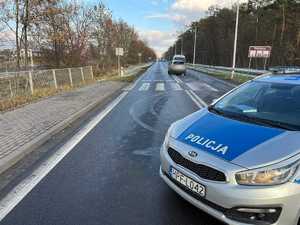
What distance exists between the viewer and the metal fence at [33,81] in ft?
45.7

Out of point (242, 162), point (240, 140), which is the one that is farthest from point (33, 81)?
point (242, 162)

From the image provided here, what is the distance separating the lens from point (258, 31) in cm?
5012

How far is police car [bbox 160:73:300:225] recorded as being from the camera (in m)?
3.17

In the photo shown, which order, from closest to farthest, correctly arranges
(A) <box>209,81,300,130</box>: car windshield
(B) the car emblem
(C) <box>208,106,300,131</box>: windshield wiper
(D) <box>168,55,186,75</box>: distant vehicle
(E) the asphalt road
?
(B) the car emblem
(C) <box>208,106,300,131</box>: windshield wiper
(E) the asphalt road
(A) <box>209,81,300,130</box>: car windshield
(D) <box>168,55,186,75</box>: distant vehicle

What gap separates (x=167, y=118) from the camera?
10367 mm

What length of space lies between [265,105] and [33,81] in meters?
13.4

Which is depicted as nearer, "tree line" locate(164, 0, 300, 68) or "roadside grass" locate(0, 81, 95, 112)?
"roadside grass" locate(0, 81, 95, 112)

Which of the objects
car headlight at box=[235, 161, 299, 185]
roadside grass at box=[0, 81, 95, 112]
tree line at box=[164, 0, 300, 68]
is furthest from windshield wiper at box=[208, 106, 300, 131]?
tree line at box=[164, 0, 300, 68]

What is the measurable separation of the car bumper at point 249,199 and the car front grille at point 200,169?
50 millimetres

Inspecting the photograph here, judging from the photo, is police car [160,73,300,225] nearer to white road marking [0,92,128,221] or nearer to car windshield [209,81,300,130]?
car windshield [209,81,300,130]

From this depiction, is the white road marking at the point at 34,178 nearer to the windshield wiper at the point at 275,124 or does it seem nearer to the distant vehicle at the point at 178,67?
the windshield wiper at the point at 275,124

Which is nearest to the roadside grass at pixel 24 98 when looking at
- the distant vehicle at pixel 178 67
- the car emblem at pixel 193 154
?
the car emblem at pixel 193 154

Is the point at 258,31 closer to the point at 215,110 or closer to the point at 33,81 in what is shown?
the point at 33,81

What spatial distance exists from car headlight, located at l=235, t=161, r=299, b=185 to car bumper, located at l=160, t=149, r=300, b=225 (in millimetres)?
52
